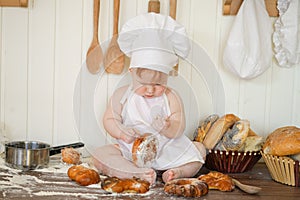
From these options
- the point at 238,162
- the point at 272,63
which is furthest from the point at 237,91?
the point at 238,162

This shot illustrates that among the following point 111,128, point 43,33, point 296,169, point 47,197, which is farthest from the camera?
point 43,33

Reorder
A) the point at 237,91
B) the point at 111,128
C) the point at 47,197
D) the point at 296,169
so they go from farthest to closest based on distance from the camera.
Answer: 1. the point at 237,91
2. the point at 111,128
3. the point at 296,169
4. the point at 47,197

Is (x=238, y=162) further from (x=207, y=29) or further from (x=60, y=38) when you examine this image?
(x=60, y=38)

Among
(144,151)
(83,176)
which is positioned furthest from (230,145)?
(83,176)

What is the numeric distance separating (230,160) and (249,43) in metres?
0.36

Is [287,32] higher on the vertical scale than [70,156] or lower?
higher

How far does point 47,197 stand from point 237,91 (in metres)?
0.77

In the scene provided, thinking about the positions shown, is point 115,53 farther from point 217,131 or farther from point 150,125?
point 217,131

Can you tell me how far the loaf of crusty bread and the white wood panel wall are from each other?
0.96ft

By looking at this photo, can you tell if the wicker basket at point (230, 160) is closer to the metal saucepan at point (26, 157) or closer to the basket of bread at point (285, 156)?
the basket of bread at point (285, 156)

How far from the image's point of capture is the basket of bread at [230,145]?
1353 millimetres

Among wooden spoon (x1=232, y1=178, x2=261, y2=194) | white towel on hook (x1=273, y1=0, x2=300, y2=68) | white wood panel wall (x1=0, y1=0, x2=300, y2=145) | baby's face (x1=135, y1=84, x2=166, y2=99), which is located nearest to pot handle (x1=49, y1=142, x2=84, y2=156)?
white wood panel wall (x1=0, y1=0, x2=300, y2=145)

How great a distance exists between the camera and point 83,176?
1174 millimetres

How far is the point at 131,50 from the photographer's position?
1.39 meters
